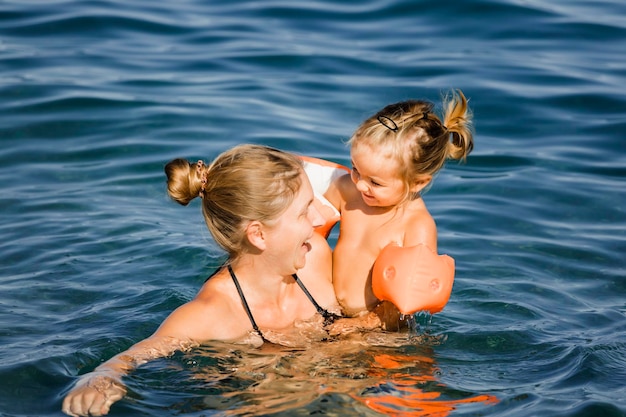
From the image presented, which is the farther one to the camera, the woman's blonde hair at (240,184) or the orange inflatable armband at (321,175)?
the orange inflatable armband at (321,175)

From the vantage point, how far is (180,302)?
6.06 m

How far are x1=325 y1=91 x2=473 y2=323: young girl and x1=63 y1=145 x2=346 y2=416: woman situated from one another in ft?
1.18

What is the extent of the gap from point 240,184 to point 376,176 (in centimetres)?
78

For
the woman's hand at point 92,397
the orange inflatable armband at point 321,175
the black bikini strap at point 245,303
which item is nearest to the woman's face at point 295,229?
the black bikini strap at point 245,303

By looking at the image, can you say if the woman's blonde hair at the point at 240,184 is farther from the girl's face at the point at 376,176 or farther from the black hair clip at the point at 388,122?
the black hair clip at the point at 388,122

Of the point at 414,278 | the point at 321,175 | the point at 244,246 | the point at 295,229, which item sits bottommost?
the point at 414,278

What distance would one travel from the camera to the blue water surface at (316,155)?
4699 mm

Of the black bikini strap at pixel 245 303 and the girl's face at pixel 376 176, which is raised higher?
the girl's face at pixel 376 176

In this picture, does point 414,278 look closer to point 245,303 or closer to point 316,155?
point 245,303

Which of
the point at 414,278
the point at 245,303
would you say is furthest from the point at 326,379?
the point at 414,278

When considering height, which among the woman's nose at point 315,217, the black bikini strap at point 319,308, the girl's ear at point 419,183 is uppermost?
the girl's ear at point 419,183

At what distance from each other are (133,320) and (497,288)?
247 cm

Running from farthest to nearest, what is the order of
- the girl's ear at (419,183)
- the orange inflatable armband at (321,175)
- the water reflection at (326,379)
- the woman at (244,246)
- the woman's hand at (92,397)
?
1. the orange inflatable armband at (321,175)
2. the girl's ear at (419,183)
3. the woman at (244,246)
4. the water reflection at (326,379)
5. the woman's hand at (92,397)

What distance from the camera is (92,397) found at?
4.11m
